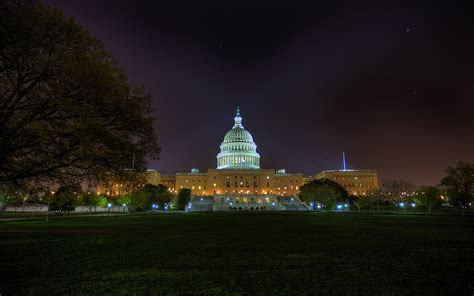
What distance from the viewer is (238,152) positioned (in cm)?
15862

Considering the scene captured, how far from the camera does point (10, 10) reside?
11953 mm

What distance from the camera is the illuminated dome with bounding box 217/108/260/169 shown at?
15850 centimetres

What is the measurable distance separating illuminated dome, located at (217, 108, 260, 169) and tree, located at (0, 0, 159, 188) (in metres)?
139

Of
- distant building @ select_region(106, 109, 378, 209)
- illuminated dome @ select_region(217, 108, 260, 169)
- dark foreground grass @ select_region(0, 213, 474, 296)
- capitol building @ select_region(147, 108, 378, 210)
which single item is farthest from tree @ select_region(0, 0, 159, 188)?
illuminated dome @ select_region(217, 108, 260, 169)

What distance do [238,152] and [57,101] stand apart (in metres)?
146

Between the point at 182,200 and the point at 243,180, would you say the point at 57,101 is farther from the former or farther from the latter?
the point at 243,180

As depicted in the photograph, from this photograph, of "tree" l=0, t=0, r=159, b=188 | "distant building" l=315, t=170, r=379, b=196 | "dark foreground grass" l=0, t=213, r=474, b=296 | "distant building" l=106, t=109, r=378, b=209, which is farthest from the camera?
"distant building" l=315, t=170, r=379, b=196

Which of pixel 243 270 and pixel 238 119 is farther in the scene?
pixel 238 119

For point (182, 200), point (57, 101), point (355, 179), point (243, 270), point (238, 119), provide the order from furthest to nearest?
point (238, 119) < point (355, 179) < point (182, 200) < point (57, 101) < point (243, 270)

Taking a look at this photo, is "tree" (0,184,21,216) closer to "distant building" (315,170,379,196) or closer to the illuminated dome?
the illuminated dome

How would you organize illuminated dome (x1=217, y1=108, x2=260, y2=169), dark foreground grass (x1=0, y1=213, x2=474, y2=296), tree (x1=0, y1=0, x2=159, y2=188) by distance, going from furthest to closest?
1. illuminated dome (x1=217, y1=108, x2=260, y2=169)
2. tree (x1=0, y1=0, x2=159, y2=188)
3. dark foreground grass (x1=0, y1=213, x2=474, y2=296)

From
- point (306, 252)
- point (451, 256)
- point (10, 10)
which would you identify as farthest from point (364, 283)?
point (10, 10)

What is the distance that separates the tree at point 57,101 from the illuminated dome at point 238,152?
454ft

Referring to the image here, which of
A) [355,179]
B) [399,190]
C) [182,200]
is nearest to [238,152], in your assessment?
[355,179]
